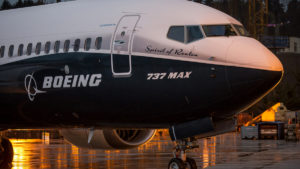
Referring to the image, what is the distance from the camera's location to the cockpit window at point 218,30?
14.6m

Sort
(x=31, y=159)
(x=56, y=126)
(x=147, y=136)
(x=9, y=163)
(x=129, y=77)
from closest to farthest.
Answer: (x=129, y=77) → (x=56, y=126) → (x=147, y=136) → (x=9, y=163) → (x=31, y=159)

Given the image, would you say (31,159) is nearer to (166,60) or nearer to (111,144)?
(111,144)

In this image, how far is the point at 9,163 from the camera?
67.7ft

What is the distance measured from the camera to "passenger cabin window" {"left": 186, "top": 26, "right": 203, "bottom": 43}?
14.6m

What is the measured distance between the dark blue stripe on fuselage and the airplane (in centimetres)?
2

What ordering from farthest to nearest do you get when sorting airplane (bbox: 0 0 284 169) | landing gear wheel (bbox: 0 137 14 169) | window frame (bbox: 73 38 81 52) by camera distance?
1. landing gear wheel (bbox: 0 137 14 169)
2. window frame (bbox: 73 38 81 52)
3. airplane (bbox: 0 0 284 169)

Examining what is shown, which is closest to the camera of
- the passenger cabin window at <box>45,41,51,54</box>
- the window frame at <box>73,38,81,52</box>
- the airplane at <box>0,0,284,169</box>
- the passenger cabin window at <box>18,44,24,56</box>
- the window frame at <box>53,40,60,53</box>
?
the airplane at <box>0,0,284,169</box>

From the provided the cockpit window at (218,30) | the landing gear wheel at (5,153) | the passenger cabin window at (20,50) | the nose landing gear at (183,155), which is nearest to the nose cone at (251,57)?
the cockpit window at (218,30)

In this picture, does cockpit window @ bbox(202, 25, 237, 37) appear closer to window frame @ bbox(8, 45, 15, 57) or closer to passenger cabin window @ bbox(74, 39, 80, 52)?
passenger cabin window @ bbox(74, 39, 80, 52)

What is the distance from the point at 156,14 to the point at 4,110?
4897 mm

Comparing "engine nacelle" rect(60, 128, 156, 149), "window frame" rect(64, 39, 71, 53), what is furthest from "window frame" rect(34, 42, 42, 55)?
"engine nacelle" rect(60, 128, 156, 149)

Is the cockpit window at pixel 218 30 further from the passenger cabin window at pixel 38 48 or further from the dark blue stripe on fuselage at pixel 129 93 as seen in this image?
the passenger cabin window at pixel 38 48

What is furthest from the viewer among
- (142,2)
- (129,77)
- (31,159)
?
(31,159)

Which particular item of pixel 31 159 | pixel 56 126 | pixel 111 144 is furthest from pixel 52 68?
pixel 31 159
